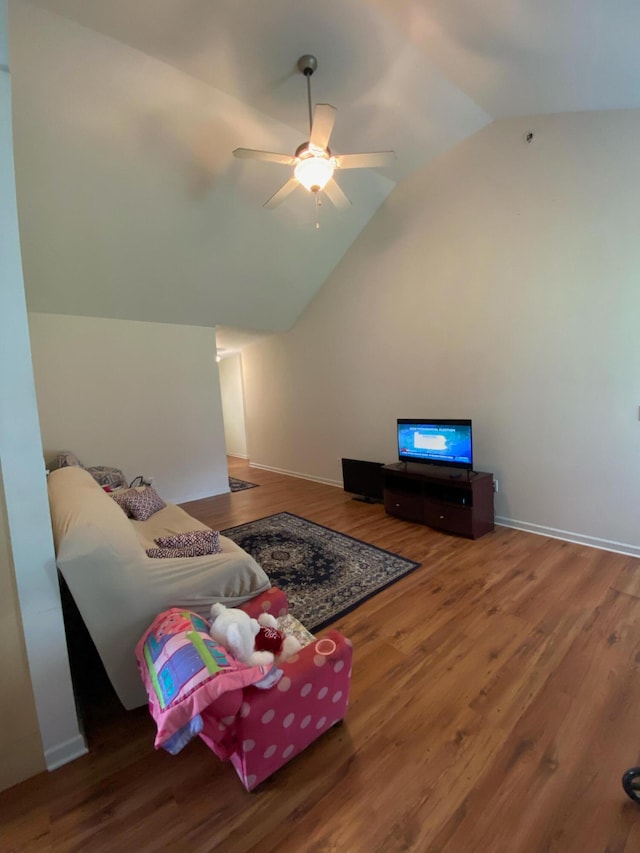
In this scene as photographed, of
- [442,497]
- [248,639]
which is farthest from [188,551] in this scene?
[442,497]

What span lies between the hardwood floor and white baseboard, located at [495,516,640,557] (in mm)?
798

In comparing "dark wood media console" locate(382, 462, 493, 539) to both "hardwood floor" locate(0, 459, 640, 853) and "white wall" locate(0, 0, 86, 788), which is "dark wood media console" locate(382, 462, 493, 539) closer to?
"hardwood floor" locate(0, 459, 640, 853)

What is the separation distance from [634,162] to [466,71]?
1.36m

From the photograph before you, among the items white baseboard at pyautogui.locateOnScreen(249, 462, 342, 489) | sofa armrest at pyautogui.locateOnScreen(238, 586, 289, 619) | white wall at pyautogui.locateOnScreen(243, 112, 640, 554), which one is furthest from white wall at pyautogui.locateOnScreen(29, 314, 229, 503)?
sofa armrest at pyautogui.locateOnScreen(238, 586, 289, 619)

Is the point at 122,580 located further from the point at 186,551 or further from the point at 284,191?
the point at 284,191

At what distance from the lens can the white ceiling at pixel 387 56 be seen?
2.00 m

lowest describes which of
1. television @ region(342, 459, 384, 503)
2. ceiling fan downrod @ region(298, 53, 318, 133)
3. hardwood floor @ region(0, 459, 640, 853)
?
hardwood floor @ region(0, 459, 640, 853)

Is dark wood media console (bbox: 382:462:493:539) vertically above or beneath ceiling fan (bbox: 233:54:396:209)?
beneath

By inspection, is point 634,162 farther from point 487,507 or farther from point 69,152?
point 69,152

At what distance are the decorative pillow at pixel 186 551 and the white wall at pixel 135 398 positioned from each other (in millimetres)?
3100

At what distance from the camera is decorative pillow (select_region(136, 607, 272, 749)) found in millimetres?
1080

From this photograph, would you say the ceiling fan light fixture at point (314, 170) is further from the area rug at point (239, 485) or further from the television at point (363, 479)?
the area rug at point (239, 485)

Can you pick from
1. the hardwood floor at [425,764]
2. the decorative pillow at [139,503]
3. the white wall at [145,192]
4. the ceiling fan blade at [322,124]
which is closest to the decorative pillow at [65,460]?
the decorative pillow at [139,503]

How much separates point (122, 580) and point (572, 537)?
3.39 m
